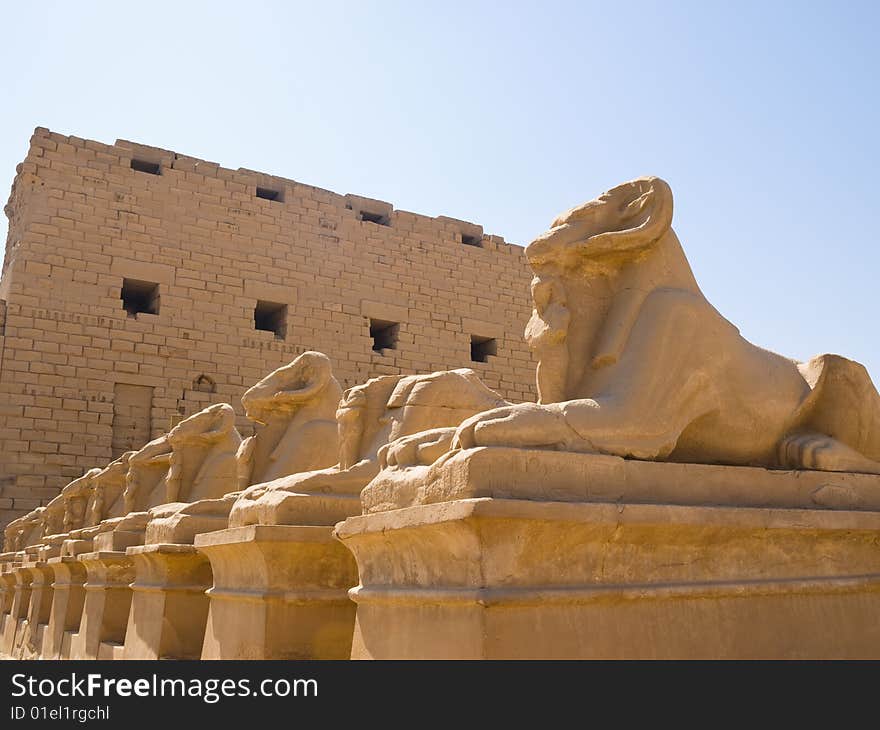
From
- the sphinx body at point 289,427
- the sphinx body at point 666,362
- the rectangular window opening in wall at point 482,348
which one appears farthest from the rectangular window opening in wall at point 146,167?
the sphinx body at point 666,362

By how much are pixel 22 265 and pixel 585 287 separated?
11910 mm

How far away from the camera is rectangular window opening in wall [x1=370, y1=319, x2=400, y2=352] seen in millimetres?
15820

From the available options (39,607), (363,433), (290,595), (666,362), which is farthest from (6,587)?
(666,362)

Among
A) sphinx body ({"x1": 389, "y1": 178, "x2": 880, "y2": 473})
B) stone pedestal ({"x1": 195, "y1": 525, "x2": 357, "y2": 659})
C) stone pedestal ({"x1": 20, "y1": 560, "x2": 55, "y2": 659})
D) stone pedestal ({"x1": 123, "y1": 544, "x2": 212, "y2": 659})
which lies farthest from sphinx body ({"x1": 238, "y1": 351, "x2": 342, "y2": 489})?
stone pedestal ({"x1": 20, "y1": 560, "x2": 55, "y2": 659})

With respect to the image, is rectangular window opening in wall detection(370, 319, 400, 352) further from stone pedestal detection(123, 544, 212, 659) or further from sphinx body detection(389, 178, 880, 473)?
sphinx body detection(389, 178, 880, 473)

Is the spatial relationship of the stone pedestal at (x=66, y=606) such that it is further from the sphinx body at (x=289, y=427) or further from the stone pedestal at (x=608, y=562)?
the stone pedestal at (x=608, y=562)

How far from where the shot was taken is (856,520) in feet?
9.79

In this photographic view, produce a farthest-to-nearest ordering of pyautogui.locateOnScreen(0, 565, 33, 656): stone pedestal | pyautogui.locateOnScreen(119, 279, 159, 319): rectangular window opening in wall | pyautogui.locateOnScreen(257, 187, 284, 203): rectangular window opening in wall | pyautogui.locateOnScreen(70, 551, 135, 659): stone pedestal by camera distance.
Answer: pyautogui.locateOnScreen(257, 187, 284, 203): rectangular window opening in wall, pyautogui.locateOnScreen(119, 279, 159, 319): rectangular window opening in wall, pyautogui.locateOnScreen(0, 565, 33, 656): stone pedestal, pyautogui.locateOnScreen(70, 551, 135, 659): stone pedestal

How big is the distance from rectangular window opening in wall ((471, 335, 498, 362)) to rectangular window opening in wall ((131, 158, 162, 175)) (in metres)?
5.79

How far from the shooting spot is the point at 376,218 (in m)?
16.4

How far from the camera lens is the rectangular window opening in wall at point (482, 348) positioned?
54.6 feet

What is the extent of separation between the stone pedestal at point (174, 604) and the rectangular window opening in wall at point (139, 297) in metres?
9.78
